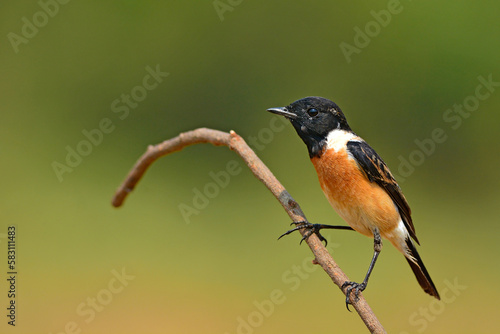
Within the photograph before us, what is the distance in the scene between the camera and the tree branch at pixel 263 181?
176 centimetres

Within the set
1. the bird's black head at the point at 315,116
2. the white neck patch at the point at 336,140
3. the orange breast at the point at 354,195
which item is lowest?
the orange breast at the point at 354,195

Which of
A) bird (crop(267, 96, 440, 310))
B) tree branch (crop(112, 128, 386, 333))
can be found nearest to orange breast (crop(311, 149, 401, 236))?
bird (crop(267, 96, 440, 310))

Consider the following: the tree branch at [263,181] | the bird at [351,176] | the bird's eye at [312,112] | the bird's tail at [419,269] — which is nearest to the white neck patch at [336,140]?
the bird at [351,176]

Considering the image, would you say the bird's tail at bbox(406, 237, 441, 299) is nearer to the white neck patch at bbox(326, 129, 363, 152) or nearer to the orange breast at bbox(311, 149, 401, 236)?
the orange breast at bbox(311, 149, 401, 236)

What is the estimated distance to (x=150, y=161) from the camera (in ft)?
7.80

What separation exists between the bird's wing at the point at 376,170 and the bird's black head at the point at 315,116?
0.40ft

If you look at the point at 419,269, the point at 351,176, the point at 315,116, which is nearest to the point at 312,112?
the point at 315,116

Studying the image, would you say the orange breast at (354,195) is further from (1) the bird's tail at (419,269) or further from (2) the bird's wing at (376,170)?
(1) the bird's tail at (419,269)

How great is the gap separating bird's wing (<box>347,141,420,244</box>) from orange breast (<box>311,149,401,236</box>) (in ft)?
0.08

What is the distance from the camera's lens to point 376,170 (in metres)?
2.36

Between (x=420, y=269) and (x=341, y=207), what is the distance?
45 centimetres

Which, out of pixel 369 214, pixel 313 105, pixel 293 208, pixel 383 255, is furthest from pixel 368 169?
pixel 383 255

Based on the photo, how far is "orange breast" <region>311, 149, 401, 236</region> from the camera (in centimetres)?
229

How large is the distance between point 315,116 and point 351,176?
0.30 m
